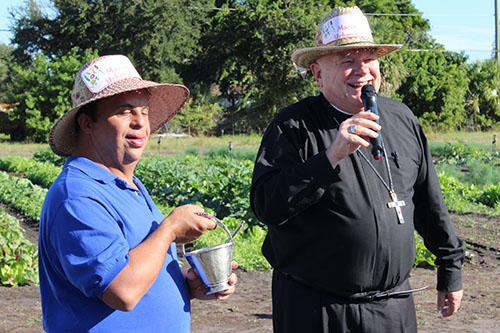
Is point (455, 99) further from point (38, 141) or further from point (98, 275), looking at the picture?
point (98, 275)

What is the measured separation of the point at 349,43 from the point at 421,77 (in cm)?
3552

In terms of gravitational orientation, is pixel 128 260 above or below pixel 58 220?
below

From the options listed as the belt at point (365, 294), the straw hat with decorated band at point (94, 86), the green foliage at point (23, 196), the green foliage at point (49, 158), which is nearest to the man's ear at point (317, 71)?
the straw hat with decorated band at point (94, 86)

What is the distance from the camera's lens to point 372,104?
2.59m

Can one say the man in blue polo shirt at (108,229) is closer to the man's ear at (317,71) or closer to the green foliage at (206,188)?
the man's ear at (317,71)

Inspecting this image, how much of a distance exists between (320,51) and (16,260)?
510cm

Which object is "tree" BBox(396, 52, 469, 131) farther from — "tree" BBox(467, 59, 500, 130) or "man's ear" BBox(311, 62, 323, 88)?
"man's ear" BBox(311, 62, 323, 88)

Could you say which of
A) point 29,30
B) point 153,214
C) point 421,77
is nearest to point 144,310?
point 153,214

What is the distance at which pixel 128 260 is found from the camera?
1.98 metres

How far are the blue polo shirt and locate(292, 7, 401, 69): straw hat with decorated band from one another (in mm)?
1201

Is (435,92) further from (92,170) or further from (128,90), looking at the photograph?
(92,170)

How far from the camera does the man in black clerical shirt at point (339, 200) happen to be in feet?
8.36

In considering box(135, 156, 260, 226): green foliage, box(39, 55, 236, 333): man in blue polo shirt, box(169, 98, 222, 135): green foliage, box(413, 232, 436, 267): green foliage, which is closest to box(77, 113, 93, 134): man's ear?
box(39, 55, 236, 333): man in blue polo shirt

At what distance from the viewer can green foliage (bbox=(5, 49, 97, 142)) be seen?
33906 millimetres
